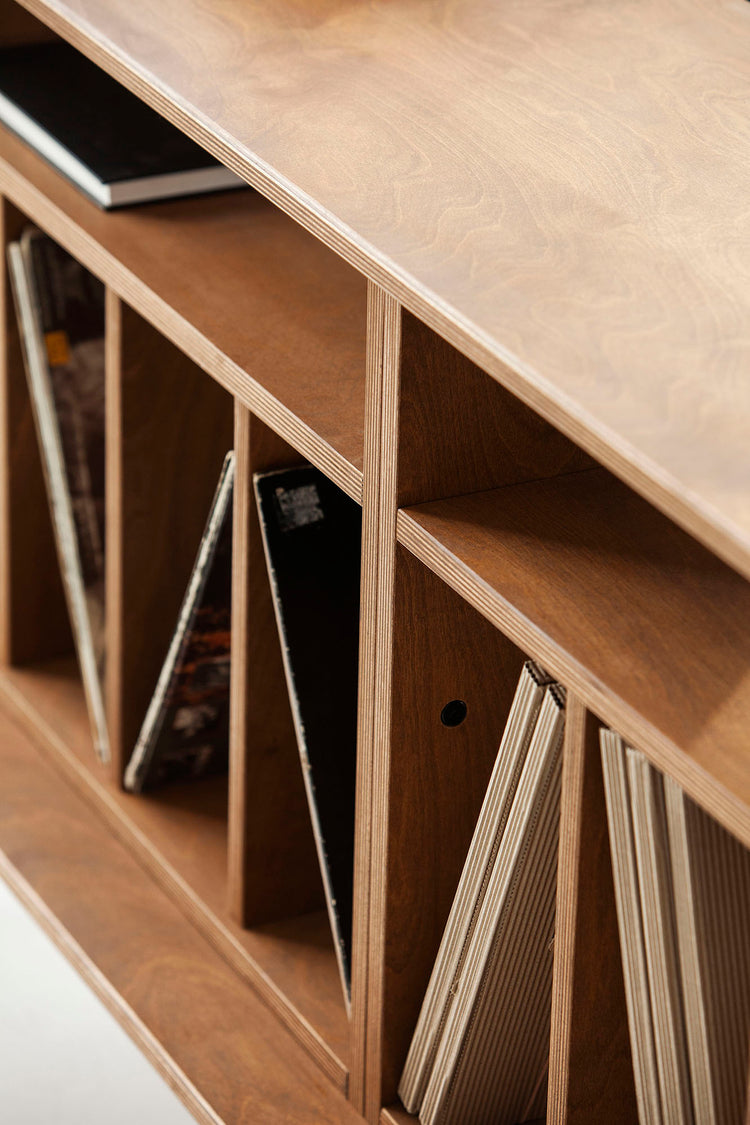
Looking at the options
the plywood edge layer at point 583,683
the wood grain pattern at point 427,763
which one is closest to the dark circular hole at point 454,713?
the wood grain pattern at point 427,763

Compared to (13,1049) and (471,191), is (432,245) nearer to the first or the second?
(471,191)

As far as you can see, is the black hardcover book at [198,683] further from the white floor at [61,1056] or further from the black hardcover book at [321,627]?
the white floor at [61,1056]

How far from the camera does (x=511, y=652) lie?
3.77ft

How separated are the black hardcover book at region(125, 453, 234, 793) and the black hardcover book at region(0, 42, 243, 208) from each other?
11.7 inches

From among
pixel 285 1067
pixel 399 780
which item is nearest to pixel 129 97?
pixel 399 780

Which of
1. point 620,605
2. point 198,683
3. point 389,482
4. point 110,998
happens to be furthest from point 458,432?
point 110,998

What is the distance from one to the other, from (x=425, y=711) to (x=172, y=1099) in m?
0.47

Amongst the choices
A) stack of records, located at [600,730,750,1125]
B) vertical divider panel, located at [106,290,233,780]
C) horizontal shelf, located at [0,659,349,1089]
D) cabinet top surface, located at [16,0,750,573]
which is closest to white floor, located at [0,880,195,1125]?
horizontal shelf, located at [0,659,349,1089]

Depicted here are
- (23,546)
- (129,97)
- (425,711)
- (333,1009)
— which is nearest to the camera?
(425,711)

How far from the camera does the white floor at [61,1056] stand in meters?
1.36

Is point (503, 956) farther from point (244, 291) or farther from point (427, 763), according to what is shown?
point (244, 291)

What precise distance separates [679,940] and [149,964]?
0.70 meters

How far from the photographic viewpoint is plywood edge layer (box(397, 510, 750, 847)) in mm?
822

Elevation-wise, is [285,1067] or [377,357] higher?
[377,357]
